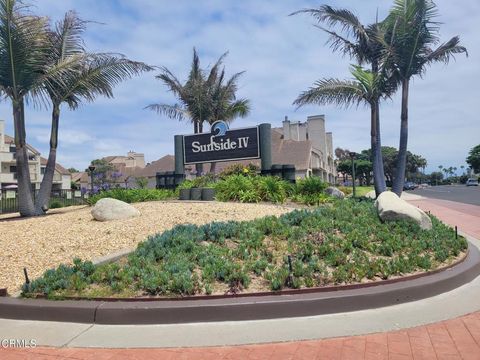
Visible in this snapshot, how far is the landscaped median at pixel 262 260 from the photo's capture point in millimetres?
4633

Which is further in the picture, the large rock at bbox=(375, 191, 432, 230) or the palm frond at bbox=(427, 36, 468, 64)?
the palm frond at bbox=(427, 36, 468, 64)

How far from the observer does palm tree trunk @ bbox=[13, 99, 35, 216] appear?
1112cm

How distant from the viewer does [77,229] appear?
7836 mm

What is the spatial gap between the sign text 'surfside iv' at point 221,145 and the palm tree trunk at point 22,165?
567cm

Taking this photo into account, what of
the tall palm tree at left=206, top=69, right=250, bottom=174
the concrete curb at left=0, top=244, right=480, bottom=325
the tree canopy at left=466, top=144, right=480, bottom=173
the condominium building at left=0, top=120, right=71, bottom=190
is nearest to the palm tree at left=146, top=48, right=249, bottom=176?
the tall palm tree at left=206, top=69, right=250, bottom=174

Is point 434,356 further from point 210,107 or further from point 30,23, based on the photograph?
point 210,107

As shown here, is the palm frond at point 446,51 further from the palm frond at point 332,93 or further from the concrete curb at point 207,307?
the concrete curb at point 207,307

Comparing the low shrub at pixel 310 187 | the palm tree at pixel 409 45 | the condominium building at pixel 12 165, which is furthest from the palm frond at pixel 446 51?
the condominium building at pixel 12 165

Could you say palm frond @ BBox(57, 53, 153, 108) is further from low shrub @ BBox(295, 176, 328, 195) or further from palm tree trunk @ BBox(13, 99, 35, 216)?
low shrub @ BBox(295, 176, 328, 195)

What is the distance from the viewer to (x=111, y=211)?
867cm

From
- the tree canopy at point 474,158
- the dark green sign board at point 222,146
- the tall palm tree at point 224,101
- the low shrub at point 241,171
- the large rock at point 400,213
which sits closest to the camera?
the large rock at point 400,213

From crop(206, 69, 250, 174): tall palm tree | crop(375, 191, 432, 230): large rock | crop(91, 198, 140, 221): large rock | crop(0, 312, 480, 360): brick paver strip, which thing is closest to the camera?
crop(0, 312, 480, 360): brick paver strip

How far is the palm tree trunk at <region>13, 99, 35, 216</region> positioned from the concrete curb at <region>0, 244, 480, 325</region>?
7.47m

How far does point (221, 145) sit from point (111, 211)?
650 cm
